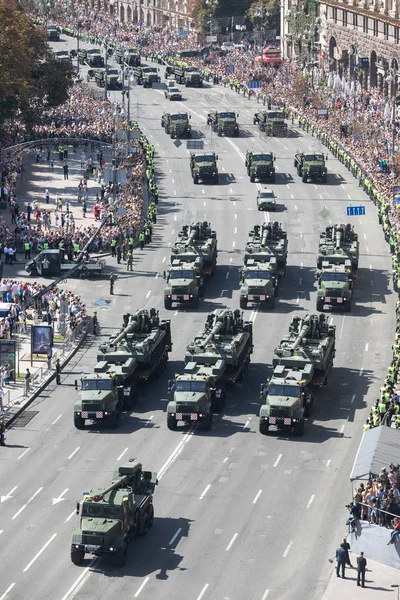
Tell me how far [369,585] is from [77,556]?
1110cm

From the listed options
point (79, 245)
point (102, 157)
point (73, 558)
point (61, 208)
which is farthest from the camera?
point (102, 157)

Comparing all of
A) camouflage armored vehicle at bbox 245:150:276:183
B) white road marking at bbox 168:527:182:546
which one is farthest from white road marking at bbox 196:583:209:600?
camouflage armored vehicle at bbox 245:150:276:183

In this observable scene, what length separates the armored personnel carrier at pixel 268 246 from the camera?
4141 inches

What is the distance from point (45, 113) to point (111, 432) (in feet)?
280

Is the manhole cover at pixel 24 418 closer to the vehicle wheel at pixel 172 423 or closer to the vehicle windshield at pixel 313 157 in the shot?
the vehicle wheel at pixel 172 423

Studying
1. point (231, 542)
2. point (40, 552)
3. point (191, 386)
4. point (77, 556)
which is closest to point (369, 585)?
point (231, 542)

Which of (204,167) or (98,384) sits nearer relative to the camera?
(98,384)

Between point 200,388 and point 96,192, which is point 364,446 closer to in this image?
point 200,388

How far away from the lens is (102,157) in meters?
148

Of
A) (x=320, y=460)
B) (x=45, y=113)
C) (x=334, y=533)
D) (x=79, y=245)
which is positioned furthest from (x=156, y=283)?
(x=45, y=113)

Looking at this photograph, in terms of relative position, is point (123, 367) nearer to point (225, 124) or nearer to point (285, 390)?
point (285, 390)

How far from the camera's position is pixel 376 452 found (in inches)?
2768

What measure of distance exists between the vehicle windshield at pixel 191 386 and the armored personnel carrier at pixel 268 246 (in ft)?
82.3

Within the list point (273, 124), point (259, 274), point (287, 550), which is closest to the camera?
point (287, 550)
